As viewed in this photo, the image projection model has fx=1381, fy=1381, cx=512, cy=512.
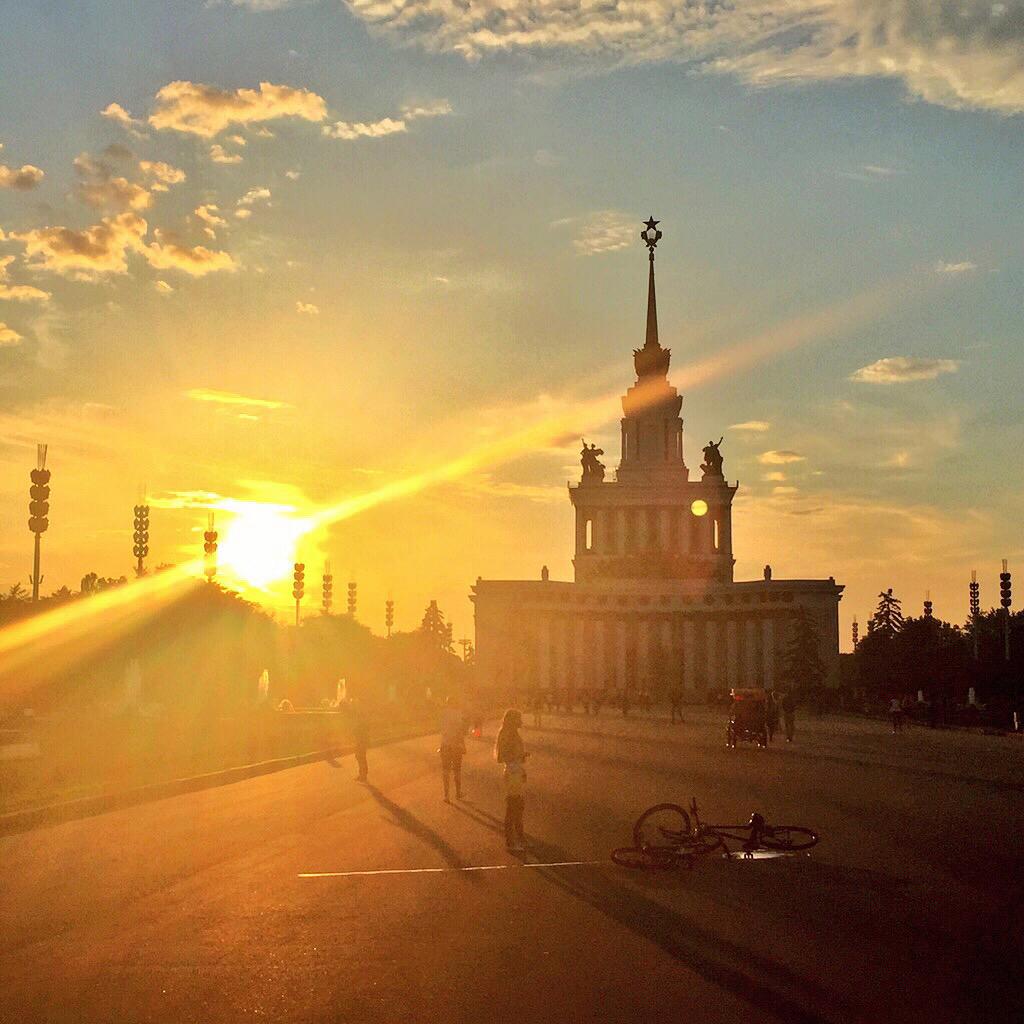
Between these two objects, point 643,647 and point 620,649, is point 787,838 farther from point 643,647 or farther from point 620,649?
point 620,649

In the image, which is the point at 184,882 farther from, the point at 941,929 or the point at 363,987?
the point at 941,929

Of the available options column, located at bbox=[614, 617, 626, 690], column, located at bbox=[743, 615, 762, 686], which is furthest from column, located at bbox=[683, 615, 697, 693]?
column, located at bbox=[614, 617, 626, 690]

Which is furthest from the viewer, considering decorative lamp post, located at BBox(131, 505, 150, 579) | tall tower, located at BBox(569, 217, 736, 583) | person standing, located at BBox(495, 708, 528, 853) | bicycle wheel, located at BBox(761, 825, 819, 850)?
tall tower, located at BBox(569, 217, 736, 583)

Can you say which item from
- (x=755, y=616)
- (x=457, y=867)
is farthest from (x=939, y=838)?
(x=755, y=616)

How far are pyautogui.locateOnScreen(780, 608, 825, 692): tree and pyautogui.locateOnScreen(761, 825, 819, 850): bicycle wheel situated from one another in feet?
351

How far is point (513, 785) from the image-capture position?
17.6 meters

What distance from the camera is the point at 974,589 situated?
118 meters

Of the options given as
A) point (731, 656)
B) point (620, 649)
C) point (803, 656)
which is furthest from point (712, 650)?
point (803, 656)

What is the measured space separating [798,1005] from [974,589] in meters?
116

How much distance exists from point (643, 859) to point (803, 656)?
11761 centimetres

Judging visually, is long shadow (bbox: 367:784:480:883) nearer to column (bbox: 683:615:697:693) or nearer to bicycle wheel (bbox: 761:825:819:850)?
bicycle wheel (bbox: 761:825:819:850)

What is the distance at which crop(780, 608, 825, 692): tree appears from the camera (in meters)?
127

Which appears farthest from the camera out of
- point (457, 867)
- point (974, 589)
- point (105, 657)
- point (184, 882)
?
point (974, 589)

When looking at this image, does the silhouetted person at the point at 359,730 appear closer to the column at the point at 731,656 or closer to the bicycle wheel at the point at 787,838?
the bicycle wheel at the point at 787,838
